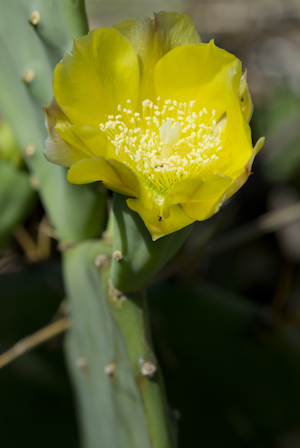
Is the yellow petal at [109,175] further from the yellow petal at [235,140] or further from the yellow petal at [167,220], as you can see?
the yellow petal at [235,140]

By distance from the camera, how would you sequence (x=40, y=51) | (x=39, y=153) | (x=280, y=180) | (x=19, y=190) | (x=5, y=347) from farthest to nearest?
(x=280, y=180) → (x=5, y=347) → (x=19, y=190) → (x=39, y=153) → (x=40, y=51)

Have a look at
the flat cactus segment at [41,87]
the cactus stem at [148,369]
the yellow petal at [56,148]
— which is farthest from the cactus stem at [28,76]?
the cactus stem at [148,369]

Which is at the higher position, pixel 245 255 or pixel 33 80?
pixel 33 80

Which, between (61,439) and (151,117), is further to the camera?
(61,439)

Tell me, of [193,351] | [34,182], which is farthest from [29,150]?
[193,351]

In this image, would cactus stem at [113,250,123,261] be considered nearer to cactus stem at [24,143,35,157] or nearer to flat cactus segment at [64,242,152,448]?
flat cactus segment at [64,242,152,448]

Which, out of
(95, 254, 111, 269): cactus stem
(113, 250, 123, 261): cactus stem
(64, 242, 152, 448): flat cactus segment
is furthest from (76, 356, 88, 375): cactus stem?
(113, 250, 123, 261): cactus stem

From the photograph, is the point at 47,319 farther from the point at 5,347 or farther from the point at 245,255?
the point at 245,255

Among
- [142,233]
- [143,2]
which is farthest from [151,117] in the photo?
[143,2]
